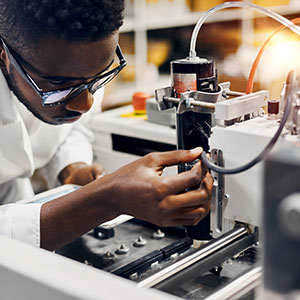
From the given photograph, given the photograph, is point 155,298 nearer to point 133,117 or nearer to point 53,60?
point 53,60

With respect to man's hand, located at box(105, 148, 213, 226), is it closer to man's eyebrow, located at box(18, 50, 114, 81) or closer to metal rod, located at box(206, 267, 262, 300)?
metal rod, located at box(206, 267, 262, 300)

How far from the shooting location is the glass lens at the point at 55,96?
1.01m

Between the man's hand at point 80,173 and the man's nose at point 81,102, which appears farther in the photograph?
the man's hand at point 80,173

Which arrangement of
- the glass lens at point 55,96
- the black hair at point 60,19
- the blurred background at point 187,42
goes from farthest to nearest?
the blurred background at point 187,42, the glass lens at point 55,96, the black hair at point 60,19

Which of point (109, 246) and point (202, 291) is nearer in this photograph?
point (202, 291)

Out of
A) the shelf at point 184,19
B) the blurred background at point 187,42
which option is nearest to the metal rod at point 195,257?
the blurred background at point 187,42

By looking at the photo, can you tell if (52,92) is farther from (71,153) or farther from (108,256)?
(71,153)

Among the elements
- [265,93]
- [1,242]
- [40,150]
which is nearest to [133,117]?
[40,150]

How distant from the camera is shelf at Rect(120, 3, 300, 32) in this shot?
111 inches

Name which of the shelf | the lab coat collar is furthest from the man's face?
the shelf

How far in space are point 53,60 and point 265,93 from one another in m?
0.39

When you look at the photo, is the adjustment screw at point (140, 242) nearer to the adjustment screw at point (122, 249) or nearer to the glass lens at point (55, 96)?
the adjustment screw at point (122, 249)

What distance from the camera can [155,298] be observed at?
1.75 feet

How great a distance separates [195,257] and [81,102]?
16.5 inches
